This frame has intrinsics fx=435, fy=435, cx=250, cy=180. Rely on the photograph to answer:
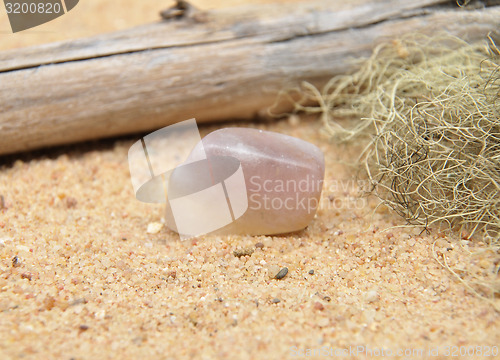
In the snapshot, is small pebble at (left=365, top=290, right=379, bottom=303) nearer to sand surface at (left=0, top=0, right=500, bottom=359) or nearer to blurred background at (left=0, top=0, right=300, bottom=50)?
sand surface at (left=0, top=0, right=500, bottom=359)

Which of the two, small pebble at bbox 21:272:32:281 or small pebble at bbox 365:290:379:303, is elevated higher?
small pebble at bbox 21:272:32:281

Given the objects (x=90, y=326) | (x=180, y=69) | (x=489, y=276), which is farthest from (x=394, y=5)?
Answer: (x=90, y=326)

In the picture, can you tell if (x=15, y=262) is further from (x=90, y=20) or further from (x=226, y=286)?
(x=90, y=20)

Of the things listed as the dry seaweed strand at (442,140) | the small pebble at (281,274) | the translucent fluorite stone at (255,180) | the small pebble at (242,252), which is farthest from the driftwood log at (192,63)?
the small pebble at (281,274)

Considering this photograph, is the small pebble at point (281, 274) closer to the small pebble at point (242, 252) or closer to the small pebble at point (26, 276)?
the small pebble at point (242, 252)

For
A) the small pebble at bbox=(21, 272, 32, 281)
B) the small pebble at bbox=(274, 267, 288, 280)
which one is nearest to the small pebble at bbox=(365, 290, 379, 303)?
the small pebble at bbox=(274, 267, 288, 280)

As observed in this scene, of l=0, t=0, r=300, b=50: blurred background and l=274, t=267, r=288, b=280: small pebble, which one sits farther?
l=0, t=0, r=300, b=50: blurred background

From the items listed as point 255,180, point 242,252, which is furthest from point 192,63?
point 242,252
